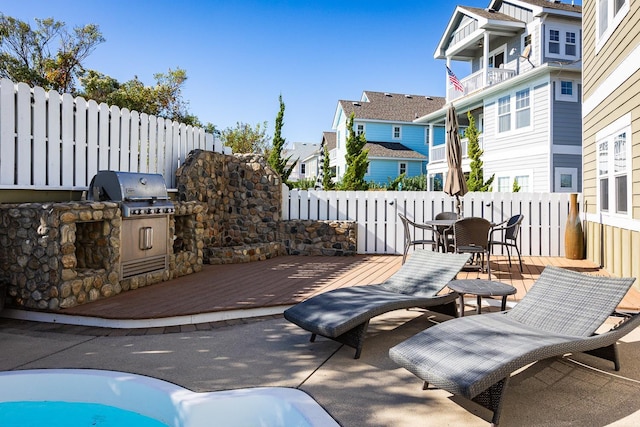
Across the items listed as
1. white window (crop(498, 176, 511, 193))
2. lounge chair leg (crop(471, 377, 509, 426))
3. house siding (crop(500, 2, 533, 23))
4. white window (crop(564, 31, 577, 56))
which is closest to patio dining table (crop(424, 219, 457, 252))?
lounge chair leg (crop(471, 377, 509, 426))

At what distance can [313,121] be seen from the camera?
138 ft

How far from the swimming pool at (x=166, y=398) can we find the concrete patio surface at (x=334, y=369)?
0.17 metres

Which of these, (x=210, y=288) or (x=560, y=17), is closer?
(x=210, y=288)

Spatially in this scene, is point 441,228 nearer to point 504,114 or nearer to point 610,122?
point 610,122

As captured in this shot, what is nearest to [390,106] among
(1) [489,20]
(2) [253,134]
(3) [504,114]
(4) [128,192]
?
(2) [253,134]

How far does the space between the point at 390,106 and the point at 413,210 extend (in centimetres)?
2167

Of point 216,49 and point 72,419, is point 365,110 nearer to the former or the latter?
point 216,49

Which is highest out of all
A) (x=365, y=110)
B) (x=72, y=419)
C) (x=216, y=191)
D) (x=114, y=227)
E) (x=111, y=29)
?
(x=111, y=29)

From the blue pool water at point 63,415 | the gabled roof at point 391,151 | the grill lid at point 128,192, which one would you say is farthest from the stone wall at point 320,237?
the gabled roof at point 391,151

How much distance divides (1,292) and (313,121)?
38.3 metres

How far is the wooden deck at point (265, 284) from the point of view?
16.2 ft

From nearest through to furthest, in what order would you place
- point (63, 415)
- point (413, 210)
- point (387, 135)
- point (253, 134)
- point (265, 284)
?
point (63, 415)
point (265, 284)
point (413, 210)
point (253, 134)
point (387, 135)

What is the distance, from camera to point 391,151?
28.4 m

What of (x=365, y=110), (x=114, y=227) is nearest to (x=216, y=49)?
(x=365, y=110)
